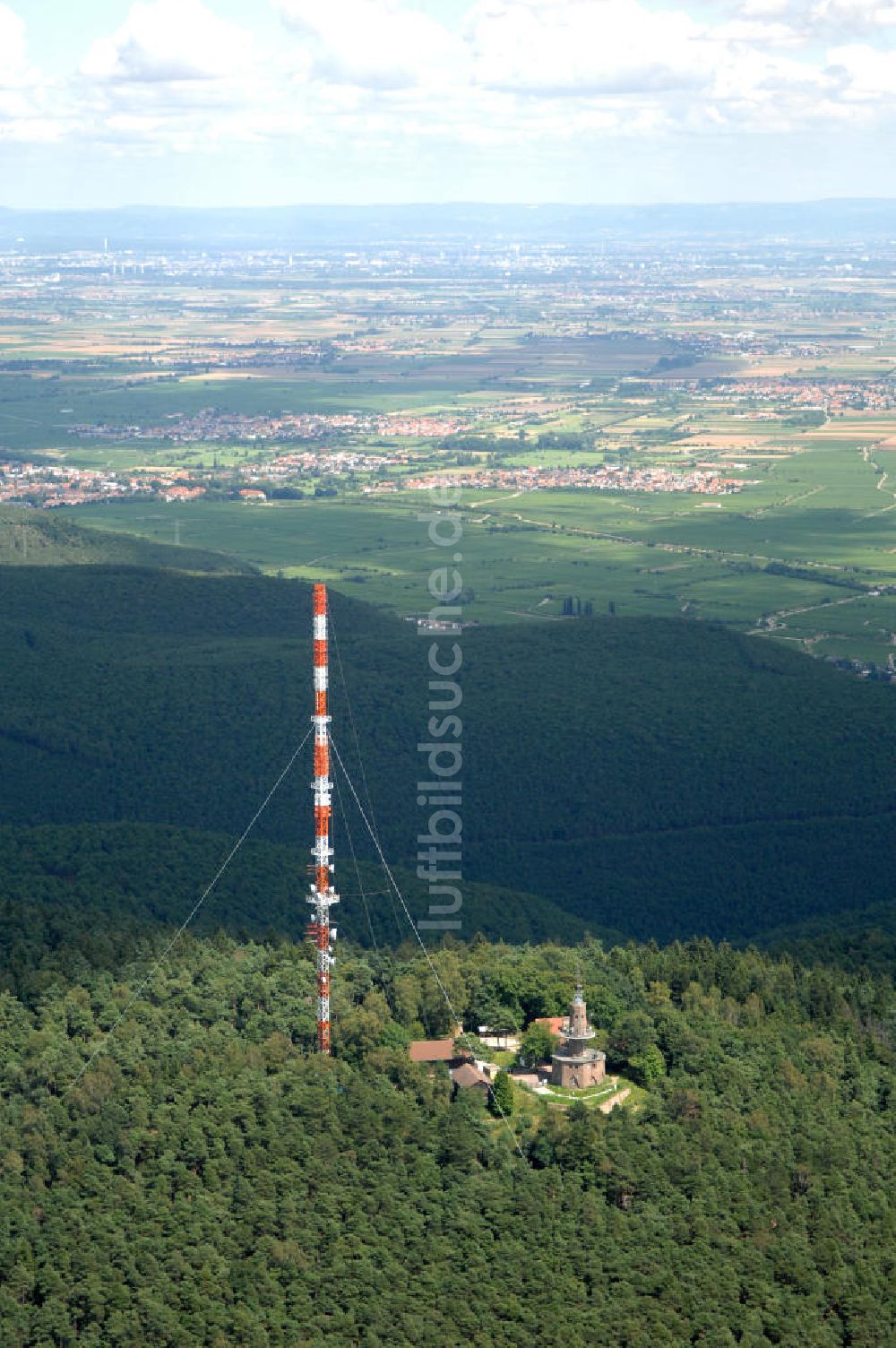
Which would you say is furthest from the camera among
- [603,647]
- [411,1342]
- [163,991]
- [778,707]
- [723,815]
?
[603,647]

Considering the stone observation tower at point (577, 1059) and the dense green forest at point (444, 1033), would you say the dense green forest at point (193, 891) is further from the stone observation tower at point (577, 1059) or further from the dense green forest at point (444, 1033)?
the stone observation tower at point (577, 1059)

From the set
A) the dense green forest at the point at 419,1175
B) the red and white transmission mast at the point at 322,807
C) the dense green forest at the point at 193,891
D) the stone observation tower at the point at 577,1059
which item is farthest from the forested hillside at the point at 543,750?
the red and white transmission mast at the point at 322,807

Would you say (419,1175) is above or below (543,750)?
above

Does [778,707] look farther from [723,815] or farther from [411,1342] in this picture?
[411,1342]

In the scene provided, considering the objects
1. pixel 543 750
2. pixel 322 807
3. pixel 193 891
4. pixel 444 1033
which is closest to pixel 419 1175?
pixel 444 1033

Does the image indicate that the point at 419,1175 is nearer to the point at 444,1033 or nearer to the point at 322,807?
the point at 444,1033

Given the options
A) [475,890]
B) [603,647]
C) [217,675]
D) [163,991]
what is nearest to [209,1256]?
[163,991]
